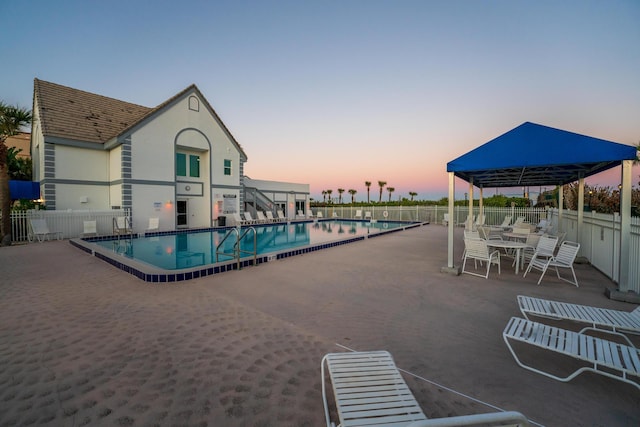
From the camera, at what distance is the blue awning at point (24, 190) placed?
14.3 metres

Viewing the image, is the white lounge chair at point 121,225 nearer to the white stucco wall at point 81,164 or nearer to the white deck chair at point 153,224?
the white deck chair at point 153,224

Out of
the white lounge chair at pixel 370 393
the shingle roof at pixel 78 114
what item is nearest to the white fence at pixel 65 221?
the shingle roof at pixel 78 114

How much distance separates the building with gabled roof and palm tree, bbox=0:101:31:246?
956 mm

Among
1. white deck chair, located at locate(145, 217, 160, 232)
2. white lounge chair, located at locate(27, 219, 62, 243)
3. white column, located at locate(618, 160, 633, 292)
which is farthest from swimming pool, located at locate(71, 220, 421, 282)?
white column, located at locate(618, 160, 633, 292)

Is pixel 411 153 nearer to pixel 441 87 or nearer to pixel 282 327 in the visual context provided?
pixel 441 87

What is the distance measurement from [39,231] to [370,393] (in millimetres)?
15079

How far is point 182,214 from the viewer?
17.7 m

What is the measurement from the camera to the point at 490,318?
3.65m

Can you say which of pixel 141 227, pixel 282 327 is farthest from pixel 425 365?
pixel 141 227

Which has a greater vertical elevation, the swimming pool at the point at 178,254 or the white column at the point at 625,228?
the white column at the point at 625,228

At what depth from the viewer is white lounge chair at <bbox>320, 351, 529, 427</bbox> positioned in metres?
1.54

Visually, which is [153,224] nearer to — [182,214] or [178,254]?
[182,214]

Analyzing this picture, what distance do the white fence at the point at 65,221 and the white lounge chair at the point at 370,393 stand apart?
Result: 1533cm

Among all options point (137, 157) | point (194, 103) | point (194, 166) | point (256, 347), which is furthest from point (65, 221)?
point (256, 347)
